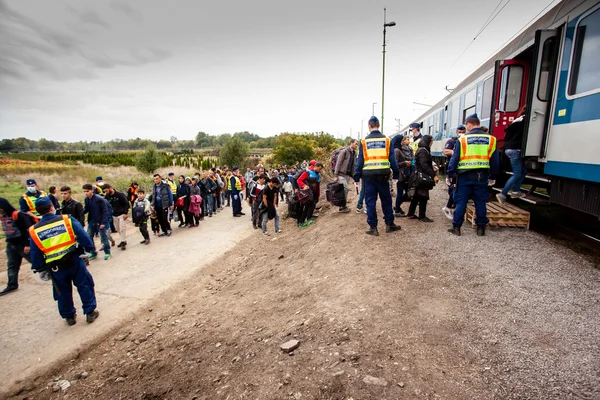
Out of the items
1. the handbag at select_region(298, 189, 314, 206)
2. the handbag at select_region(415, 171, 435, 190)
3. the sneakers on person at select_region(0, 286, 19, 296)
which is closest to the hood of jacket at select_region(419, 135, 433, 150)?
the handbag at select_region(415, 171, 435, 190)

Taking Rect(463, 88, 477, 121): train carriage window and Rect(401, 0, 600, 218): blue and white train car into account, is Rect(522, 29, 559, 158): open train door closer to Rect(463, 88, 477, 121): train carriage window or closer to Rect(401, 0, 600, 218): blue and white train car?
Rect(401, 0, 600, 218): blue and white train car

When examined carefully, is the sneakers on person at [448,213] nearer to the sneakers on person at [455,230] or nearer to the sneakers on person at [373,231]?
the sneakers on person at [455,230]

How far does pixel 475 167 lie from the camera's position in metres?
4.98

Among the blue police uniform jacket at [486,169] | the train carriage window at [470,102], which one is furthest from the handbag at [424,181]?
the train carriage window at [470,102]

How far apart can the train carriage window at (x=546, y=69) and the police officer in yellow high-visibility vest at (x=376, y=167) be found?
2.88 meters

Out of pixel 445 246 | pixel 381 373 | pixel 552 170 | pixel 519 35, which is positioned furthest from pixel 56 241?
pixel 519 35

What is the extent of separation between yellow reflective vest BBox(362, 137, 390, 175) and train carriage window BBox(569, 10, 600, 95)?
3.00 metres

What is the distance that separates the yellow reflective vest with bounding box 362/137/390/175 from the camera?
213 inches

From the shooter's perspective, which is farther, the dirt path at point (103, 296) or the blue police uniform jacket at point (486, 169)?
the blue police uniform jacket at point (486, 169)

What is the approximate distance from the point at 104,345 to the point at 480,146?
687 centimetres

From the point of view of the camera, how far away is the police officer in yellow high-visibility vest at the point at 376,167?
5.41 metres

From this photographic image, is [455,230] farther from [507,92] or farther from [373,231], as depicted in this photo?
[507,92]

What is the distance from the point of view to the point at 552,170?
16.8ft

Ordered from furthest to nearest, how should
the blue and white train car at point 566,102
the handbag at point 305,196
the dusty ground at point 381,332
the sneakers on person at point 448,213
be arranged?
the handbag at point 305,196 < the sneakers on person at point 448,213 < the blue and white train car at point 566,102 < the dusty ground at point 381,332
